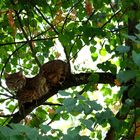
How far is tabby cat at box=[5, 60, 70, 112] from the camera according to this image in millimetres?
2953

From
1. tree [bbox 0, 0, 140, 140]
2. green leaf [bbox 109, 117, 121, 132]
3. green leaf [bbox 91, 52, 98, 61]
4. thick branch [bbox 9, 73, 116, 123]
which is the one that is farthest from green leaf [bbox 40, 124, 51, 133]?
thick branch [bbox 9, 73, 116, 123]

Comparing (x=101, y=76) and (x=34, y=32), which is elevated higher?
(x=34, y=32)

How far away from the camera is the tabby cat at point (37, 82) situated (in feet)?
9.69

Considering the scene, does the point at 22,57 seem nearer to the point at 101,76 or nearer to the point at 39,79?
the point at 39,79

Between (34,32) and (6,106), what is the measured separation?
28.0 inches

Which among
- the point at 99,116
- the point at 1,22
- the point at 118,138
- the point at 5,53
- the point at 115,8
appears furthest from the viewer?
the point at 5,53

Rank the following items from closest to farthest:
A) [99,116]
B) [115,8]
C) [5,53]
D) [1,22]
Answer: [99,116]
[115,8]
[1,22]
[5,53]

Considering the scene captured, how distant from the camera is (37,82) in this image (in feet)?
9.86

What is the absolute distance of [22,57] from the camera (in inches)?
137

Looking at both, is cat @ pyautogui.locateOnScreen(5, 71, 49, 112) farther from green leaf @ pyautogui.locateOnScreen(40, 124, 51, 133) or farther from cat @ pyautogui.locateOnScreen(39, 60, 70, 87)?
green leaf @ pyautogui.locateOnScreen(40, 124, 51, 133)

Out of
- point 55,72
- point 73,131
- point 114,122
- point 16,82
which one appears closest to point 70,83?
point 55,72

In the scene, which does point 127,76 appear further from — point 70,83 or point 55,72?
point 55,72

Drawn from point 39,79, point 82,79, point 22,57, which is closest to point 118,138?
point 82,79

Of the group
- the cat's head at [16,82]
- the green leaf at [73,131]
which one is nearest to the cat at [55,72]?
the cat's head at [16,82]
